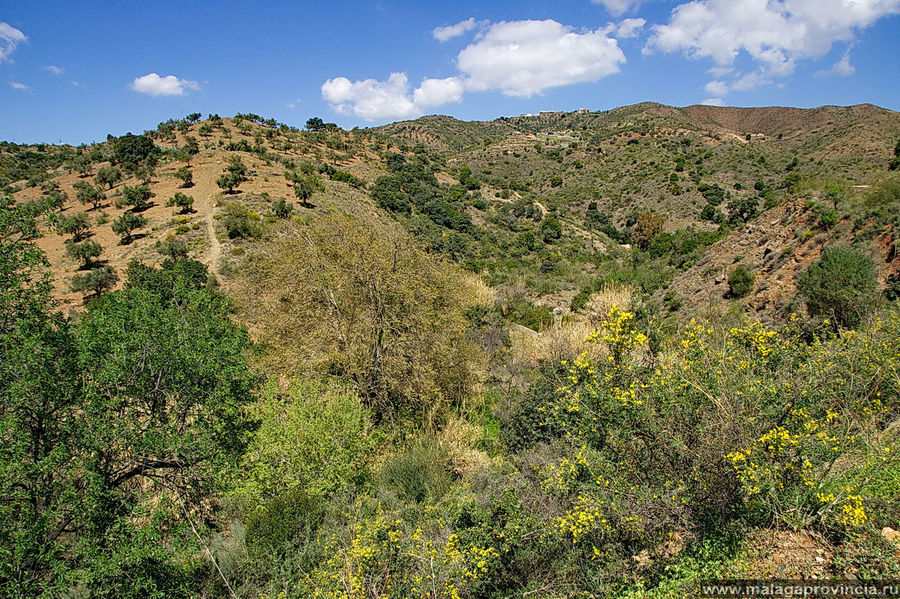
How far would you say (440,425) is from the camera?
11102 mm

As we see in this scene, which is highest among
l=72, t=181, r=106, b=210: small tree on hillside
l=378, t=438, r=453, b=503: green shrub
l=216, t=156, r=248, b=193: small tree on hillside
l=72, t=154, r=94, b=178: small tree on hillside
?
l=72, t=154, r=94, b=178: small tree on hillside

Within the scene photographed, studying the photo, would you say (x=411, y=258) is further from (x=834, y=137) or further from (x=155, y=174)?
(x=834, y=137)

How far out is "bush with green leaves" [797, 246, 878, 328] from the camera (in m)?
10.4

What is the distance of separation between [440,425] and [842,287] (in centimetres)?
1213

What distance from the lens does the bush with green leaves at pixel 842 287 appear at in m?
10.4

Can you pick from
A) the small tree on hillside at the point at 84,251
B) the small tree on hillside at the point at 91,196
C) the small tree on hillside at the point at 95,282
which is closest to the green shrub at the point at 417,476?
the small tree on hillside at the point at 95,282

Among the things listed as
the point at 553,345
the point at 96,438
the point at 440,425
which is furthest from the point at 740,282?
the point at 96,438

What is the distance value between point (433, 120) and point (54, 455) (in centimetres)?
10415

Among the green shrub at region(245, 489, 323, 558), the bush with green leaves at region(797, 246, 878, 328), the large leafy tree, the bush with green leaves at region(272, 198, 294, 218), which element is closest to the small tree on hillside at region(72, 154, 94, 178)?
the bush with green leaves at region(272, 198, 294, 218)

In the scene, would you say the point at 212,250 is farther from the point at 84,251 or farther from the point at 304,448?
the point at 304,448

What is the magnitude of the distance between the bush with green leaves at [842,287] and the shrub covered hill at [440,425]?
0.21 feet

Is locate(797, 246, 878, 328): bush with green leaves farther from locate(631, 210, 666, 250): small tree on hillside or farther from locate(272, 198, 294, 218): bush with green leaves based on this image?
locate(631, 210, 666, 250): small tree on hillside

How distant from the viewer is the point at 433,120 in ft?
320

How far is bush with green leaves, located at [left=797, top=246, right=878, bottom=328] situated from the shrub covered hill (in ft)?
0.21
